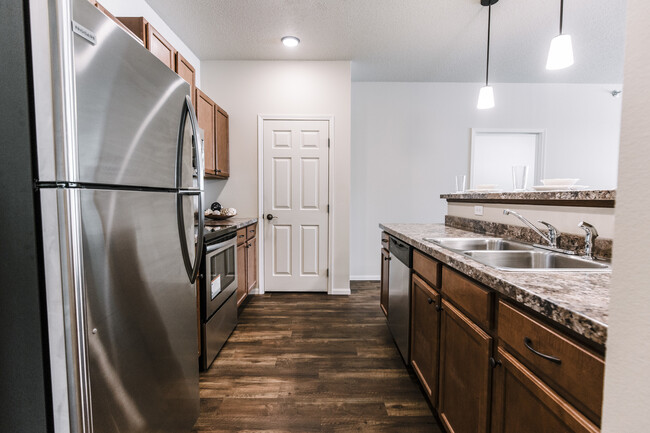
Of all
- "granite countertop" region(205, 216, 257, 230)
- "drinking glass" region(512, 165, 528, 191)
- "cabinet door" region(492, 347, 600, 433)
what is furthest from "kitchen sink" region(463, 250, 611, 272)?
"granite countertop" region(205, 216, 257, 230)

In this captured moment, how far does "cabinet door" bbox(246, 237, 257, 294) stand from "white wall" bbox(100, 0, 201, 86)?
220 centimetres

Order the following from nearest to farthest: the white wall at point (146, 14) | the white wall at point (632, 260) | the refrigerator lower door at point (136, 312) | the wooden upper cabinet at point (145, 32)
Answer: the white wall at point (632, 260)
the refrigerator lower door at point (136, 312)
the wooden upper cabinet at point (145, 32)
the white wall at point (146, 14)

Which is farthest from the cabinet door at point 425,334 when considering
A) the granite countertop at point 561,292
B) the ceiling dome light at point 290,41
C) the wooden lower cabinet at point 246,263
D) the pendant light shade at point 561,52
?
the ceiling dome light at point 290,41

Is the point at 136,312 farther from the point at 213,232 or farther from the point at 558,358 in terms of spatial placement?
the point at 558,358

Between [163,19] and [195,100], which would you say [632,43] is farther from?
[163,19]

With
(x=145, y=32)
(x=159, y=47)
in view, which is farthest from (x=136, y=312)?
(x=159, y=47)

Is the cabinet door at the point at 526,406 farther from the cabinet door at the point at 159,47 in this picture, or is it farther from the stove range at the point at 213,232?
the cabinet door at the point at 159,47

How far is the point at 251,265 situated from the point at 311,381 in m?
1.74

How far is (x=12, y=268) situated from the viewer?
2.52ft

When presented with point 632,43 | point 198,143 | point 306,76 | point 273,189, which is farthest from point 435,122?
point 632,43

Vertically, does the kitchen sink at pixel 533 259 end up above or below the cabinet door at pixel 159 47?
below

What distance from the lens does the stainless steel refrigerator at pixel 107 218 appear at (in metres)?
0.75

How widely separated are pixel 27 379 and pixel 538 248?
2027 millimetres

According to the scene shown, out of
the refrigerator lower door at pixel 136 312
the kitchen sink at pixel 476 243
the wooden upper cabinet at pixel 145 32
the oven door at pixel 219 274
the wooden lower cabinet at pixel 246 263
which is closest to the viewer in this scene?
the refrigerator lower door at pixel 136 312
